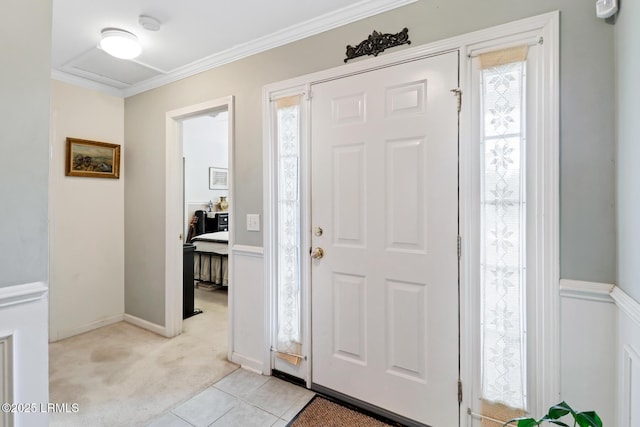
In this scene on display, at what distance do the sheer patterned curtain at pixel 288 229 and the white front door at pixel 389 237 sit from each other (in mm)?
147

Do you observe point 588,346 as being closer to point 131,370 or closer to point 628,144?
point 628,144

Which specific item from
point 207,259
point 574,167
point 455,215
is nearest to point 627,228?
→ point 574,167

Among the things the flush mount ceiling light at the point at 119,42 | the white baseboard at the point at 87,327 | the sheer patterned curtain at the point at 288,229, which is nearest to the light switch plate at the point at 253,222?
the sheer patterned curtain at the point at 288,229

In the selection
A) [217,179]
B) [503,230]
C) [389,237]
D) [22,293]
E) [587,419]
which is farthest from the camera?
[217,179]

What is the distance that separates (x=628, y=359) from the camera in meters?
1.17

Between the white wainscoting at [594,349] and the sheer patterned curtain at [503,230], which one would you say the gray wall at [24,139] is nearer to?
the sheer patterned curtain at [503,230]

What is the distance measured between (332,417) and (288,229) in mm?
1202

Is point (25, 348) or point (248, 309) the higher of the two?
point (25, 348)

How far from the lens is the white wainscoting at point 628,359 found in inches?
42.7

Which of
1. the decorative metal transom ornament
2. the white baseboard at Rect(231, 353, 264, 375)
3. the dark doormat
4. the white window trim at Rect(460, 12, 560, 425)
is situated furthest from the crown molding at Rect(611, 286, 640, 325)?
the white baseboard at Rect(231, 353, 264, 375)

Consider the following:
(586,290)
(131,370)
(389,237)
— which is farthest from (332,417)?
(131,370)

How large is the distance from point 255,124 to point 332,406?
2023 millimetres

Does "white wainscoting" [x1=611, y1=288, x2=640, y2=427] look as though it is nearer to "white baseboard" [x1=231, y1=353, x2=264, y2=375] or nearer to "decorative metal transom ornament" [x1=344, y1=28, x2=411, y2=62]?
"decorative metal transom ornament" [x1=344, y1=28, x2=411, y2=62]

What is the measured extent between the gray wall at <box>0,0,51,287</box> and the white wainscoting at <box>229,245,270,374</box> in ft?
4.21
